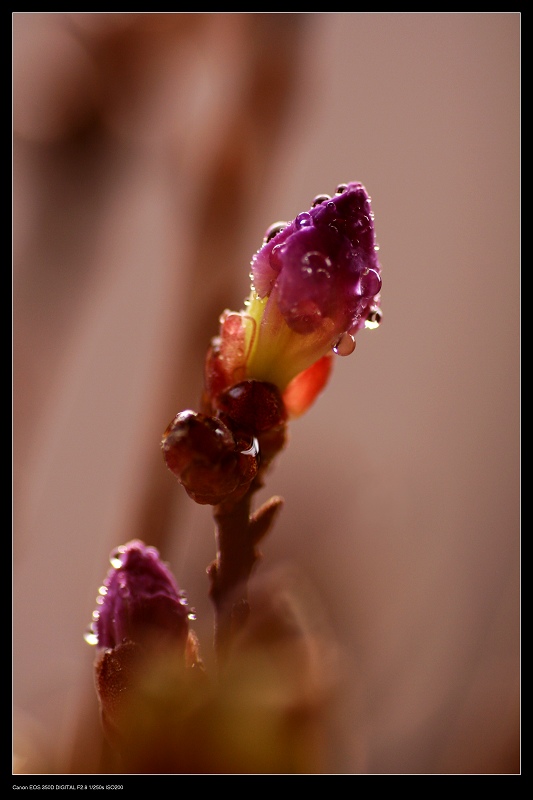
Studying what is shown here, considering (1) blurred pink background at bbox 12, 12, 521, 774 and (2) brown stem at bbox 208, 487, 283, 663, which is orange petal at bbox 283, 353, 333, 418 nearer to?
(2) brown stem at bbox 208, 487, 283, 663

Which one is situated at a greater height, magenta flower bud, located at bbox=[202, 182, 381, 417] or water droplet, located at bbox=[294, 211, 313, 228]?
water droplet, located at bbox=[294, 211, 313, 228]

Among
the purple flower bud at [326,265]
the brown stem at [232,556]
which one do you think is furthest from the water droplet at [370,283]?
the brown stem at [232,556]

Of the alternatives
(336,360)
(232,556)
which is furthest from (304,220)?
(336,360)

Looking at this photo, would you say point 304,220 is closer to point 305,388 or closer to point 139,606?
point 305,388

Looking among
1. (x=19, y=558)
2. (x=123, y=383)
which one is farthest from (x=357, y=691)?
(x=123, y=383)

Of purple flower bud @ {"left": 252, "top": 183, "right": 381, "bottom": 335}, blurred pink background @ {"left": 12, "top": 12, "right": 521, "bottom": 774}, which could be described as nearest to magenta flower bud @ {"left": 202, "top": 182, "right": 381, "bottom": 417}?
purple flower bud @ {"left": 252, "top": 183, "right": 381, "bottom": 335}

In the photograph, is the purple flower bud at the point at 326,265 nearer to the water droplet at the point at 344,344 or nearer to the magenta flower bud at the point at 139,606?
the water droplet at the point at 344,344
